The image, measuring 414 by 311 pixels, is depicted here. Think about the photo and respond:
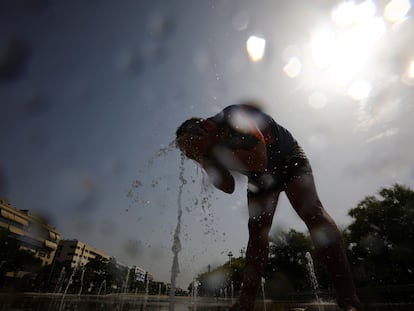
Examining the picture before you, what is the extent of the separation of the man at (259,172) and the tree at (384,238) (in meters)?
27.2

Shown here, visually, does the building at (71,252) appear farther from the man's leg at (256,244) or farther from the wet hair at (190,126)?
the wet hair at (190,126)

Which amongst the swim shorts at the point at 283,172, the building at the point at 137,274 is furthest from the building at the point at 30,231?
the swim shorts at the point at 283,172

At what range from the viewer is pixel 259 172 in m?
2.66

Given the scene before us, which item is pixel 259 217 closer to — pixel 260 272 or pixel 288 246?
pixel 260 272

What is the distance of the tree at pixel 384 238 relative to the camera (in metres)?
23.3

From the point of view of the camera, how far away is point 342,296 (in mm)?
1883

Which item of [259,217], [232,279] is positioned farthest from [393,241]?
[232,279]

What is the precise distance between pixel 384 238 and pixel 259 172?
95.9 ft

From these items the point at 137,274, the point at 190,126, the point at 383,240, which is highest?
the point at 137,274

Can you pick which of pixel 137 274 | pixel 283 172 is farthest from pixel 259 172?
pixel 137 274

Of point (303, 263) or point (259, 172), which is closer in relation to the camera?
point (259, 172)

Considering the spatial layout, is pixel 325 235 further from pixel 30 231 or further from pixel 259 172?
pixel 30 231

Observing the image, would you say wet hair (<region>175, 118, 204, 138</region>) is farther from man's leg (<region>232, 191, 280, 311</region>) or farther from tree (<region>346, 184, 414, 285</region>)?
tree (<region>346, 184, 414, 285</region>)

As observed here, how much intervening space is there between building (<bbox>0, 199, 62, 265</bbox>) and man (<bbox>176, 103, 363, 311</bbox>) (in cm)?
5596
